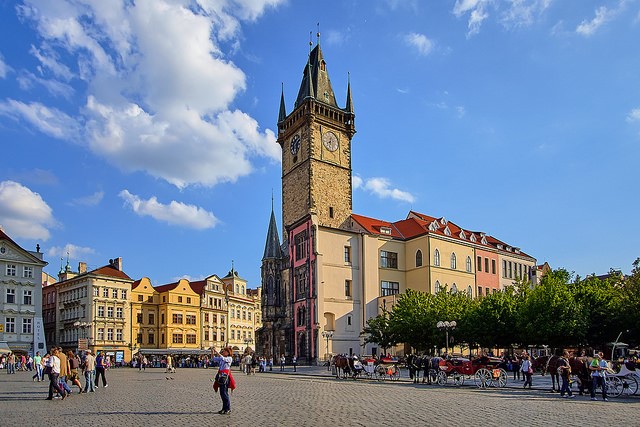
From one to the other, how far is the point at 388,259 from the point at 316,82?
23.3 meters

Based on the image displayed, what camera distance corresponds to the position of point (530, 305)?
40375mm

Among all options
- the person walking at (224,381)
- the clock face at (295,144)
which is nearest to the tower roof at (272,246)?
the clock face at (295,144)

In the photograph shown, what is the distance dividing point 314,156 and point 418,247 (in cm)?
1528

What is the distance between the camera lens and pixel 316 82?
238 ft

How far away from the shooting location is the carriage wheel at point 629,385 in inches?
858

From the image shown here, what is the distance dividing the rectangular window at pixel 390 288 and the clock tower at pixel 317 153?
8903 mm

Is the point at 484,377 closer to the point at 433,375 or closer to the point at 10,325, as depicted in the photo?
the point at 433,375

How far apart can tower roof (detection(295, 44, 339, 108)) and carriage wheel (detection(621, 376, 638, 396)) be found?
173 ft

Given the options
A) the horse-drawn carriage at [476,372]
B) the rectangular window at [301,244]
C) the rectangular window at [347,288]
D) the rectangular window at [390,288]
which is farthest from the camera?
the rectangular window at [390,288]

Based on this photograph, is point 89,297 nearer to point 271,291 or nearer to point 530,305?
point 271,291

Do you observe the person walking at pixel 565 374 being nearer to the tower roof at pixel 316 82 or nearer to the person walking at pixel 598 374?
the person walking at pixel 598 374

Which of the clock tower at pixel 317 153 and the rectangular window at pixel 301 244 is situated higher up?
the clock tower at pixel 317 153

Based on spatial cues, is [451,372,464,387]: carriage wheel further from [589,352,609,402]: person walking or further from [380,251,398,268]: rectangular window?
[380,251,398,268]: rectangular window

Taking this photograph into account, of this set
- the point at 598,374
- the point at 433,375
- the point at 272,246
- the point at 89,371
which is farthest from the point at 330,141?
the point at 598,374
